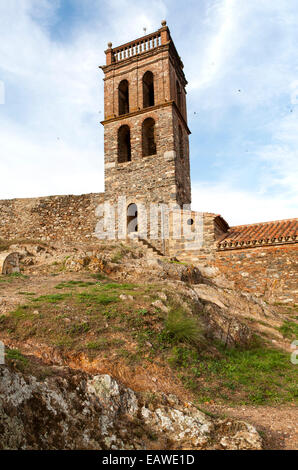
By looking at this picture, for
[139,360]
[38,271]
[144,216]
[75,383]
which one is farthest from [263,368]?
[144,216]

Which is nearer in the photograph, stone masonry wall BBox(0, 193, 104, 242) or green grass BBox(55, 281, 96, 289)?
green grass BBox(55, 281, 96, 289)

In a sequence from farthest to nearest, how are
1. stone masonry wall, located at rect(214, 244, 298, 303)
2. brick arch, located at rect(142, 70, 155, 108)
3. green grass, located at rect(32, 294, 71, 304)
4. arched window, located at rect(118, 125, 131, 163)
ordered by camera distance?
brick arch, located at rect(142, 70, 155, 108), arched window, located at rect(118, 125, 131, 163), stone masonry wall, located at rect(214, 244, 298, 303), green grass, located at rect(32, 294, 71, 304)

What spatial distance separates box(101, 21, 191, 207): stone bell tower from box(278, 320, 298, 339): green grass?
329 inches

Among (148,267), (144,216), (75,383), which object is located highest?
(144,216)

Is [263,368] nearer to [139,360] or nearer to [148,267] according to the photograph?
[139,360]

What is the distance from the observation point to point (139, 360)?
17.9ft

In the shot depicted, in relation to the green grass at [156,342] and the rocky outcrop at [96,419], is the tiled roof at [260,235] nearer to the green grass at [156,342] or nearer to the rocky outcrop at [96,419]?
the green grass at [156,342]

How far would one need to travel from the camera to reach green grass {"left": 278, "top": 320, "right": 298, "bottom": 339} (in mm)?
8977

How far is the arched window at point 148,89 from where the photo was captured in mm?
19156

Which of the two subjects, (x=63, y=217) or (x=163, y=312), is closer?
(x=163, y=312)

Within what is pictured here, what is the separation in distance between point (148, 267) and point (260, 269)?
5752mm

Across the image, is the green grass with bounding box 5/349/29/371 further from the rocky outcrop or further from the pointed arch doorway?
the pointed arch doorway

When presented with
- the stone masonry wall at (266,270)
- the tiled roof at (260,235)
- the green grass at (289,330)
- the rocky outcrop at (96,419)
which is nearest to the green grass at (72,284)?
the rocky outcrop at (96,419)

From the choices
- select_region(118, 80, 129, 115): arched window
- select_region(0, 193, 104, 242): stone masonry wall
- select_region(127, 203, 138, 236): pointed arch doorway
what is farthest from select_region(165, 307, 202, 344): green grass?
select_region(118, 80, 129, 115): arched window
